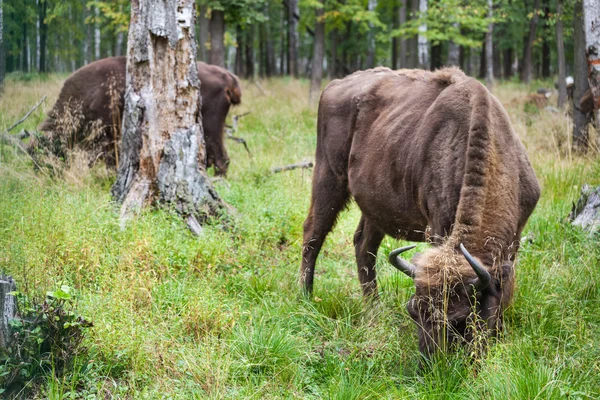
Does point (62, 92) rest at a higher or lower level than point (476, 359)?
higher

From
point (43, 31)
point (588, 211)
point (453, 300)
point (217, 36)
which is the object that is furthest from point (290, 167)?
point (217, 36)

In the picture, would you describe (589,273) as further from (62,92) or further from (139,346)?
(62,92)

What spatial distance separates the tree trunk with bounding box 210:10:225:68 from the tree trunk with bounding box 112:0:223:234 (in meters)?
8.96

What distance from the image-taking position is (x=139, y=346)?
405 cm

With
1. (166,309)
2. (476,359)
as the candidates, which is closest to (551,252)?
(476,359)

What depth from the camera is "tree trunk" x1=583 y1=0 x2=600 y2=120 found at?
6.43 m

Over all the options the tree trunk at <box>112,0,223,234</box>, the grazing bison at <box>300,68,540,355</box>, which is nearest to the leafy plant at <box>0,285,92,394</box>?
the grazing bison at <box>300,68,540,355</box>

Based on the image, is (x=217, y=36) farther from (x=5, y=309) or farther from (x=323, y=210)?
(x=5, y=309)

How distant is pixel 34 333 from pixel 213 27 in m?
12.8

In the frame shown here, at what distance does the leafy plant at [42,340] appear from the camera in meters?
3.62

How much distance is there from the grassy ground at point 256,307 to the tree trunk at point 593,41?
1.30 m

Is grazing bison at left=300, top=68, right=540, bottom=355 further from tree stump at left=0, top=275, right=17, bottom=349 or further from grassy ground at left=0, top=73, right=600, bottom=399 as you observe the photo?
tree stump at left=0, top=275, right=17, bottom=349

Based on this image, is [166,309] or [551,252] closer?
[166,309]

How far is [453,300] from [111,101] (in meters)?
6.74
